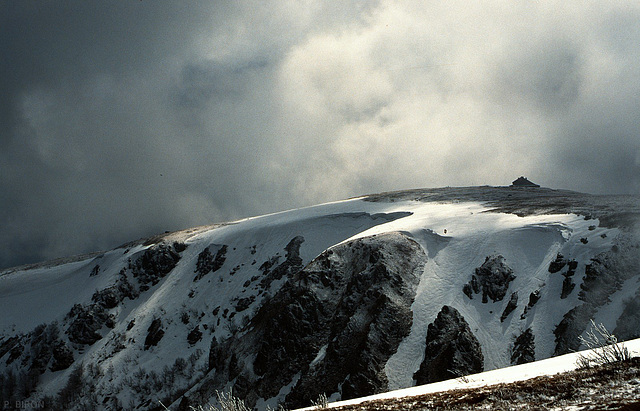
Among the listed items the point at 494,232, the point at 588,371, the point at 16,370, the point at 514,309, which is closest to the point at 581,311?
the point at 514,309

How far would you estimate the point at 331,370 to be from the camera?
44125mm

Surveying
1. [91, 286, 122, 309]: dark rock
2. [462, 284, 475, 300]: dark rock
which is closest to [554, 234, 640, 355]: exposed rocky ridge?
[462, 284, 475, 300]: dark rock

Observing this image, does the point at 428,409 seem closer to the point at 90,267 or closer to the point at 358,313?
the point at 358,313

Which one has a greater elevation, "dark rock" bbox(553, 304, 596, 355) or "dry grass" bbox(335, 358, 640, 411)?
"dry grass" bbox(335, 358, 640, 411)

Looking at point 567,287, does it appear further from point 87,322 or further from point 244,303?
point 87,322

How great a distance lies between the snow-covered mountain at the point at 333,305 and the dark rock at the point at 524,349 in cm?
12

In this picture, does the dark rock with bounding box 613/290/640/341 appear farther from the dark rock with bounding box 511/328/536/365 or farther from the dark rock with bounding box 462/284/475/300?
the dark rock with bounding box 462/284/475/300

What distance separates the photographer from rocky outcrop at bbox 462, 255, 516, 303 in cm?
4569

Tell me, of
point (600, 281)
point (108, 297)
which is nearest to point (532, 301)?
point (600, 281)

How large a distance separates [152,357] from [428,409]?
6057cm

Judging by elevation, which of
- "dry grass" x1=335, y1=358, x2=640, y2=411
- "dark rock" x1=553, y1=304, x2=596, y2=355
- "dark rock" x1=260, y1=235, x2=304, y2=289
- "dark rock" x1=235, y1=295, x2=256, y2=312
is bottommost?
"dark rock" x1=553, y1=304, x2=596, y2=355

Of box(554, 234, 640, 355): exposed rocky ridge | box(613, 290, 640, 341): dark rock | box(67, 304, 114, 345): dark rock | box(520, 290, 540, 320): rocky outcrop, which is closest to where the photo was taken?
box(613, 290, 640, 341): dark rock

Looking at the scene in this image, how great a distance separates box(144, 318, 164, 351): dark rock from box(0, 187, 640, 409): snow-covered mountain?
1.06 ft

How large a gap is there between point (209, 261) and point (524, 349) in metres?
54.7
